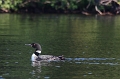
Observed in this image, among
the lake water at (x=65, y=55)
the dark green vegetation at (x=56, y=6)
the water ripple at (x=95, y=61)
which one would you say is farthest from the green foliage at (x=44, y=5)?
the water ripple at (x=95, y=61)

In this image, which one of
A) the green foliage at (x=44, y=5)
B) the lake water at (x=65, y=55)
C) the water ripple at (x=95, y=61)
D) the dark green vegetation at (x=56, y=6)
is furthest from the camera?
the green foliage at (x=44, y=5)

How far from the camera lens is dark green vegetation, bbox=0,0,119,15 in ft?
306

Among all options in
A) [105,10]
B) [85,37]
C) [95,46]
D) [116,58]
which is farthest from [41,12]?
[116,58]

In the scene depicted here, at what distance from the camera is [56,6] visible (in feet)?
309

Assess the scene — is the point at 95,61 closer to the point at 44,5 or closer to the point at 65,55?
the point at 65,55

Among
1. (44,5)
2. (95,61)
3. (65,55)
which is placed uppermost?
(95,61)

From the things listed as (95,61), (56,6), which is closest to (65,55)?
(95,61)

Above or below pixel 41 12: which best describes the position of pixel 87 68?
above

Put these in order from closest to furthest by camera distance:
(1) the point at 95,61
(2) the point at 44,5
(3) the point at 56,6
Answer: (1) the point at 95,61 < (3) the point at 56,6 < (2) the point at 44,5

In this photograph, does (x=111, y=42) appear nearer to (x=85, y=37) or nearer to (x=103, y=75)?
(x=85, y=37)

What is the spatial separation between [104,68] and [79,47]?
393 inches

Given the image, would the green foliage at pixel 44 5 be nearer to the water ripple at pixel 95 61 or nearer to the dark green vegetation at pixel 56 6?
the dark green vegetation at pixel 56 6

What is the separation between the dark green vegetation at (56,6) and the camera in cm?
9319

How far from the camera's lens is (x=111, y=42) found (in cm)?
4128
